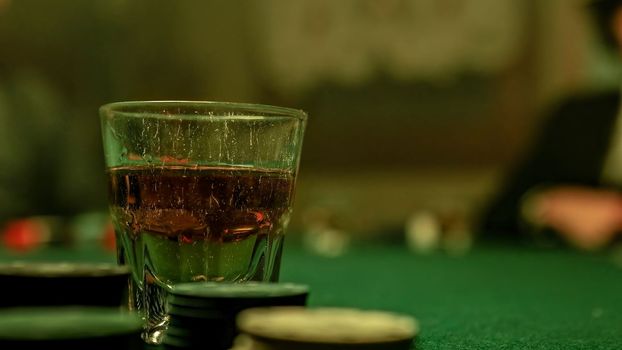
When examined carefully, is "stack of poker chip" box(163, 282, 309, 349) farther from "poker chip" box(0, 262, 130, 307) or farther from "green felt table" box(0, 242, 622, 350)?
"green felt table" box(0, 242, 622, 350)

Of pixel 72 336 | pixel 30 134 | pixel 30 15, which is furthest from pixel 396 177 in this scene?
pixel 72 336

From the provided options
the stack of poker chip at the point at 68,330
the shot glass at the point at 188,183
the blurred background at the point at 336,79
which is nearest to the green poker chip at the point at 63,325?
the stack of poker chip at the point at 68,330

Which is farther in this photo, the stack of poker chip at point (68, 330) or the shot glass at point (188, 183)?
the shot glass at point (188, 183)

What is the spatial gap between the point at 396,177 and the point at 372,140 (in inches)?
10.0

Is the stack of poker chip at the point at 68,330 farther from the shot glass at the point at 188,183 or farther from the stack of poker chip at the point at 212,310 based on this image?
the shot glass at the point at 188,183

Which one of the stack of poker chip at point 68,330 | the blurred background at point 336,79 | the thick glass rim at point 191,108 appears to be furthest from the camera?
the blurred background at point 336,79

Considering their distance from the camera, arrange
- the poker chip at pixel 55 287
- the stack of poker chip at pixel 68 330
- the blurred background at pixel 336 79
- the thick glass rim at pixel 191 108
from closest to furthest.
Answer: the stack of poker chip at pixel 68 330, the poker chip at pixel 55 287, the thick glass rim at pixel 191 108, the blurred background at pixel 336 79

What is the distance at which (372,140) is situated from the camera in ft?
14.8

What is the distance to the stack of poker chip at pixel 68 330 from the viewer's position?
38cm

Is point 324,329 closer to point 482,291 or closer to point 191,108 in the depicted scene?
point 191,108

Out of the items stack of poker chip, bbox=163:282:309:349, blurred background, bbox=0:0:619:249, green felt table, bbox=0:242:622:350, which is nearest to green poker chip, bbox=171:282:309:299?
stack of poker chip, bbox=163:282:309:349

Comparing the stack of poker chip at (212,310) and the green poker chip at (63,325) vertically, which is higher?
the green poker chip at (63,325)

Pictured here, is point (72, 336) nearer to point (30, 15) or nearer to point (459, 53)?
point (459, 53)

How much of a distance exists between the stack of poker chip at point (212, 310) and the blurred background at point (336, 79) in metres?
3.29
